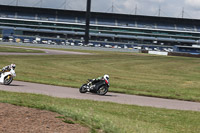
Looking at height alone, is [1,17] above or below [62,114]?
above

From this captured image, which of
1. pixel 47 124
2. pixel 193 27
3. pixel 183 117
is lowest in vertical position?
pixel 183 117

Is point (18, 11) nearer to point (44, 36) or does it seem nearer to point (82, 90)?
point (44, 36)

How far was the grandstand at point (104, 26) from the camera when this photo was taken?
132875mm

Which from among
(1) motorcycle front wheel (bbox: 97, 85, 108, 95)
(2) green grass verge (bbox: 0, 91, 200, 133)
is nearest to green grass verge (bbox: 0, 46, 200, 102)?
(1) motorcycle front wheel (bbox: 97, 85, 108, 95)

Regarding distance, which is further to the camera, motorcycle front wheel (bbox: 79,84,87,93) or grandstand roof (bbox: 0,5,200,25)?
grandstand roof (bbox: 0,5,200,25)

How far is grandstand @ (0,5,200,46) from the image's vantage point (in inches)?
5231

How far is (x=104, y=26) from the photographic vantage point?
5295 inches

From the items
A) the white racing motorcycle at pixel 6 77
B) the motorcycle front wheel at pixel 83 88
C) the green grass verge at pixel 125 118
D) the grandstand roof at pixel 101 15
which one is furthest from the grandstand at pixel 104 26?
the green grass verge at pixel 125 118

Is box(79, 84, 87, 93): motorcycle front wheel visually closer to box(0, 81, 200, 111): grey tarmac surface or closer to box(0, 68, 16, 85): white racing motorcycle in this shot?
box(0, 81, 200, 111): grey tarmac surface

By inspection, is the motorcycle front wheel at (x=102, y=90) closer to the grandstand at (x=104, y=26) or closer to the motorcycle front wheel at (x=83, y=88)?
the motorcycle front wheel at (x=83, y=88)

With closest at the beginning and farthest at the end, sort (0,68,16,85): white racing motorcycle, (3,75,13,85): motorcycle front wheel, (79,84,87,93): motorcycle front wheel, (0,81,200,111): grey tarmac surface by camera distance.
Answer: (0,81,200,111): grey tarmac surface → (79,84,87,93): motorcycle front wheel → (0,68,16,85): white racing motorcycle → (3,75,13,85): motorcycle front wheel

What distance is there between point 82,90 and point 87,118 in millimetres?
9077

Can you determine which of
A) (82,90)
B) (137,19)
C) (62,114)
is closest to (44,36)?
(137,19)

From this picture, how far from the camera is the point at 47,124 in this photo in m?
7.36
